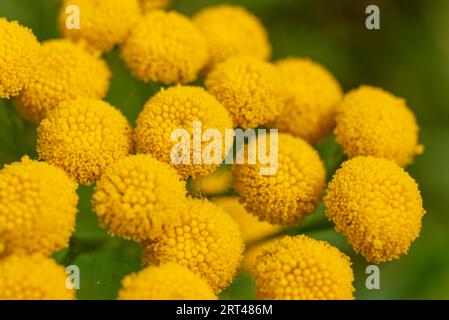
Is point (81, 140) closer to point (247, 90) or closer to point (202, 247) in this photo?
point (202, 247)

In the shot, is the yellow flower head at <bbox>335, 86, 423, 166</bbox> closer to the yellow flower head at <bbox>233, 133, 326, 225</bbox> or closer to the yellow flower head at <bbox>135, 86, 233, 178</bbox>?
the yellow flower head at <bbox>233, 133, 326, 225</bbox>

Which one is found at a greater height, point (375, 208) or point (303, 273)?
point (375, 208)

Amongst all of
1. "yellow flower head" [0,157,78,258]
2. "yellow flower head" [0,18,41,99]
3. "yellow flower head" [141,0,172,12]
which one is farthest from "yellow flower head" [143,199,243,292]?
"yellow flower head" [141,0,172,12]

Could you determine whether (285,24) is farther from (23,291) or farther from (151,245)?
(23,291)

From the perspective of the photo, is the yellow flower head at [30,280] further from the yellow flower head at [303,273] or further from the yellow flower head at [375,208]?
the yellow flower head at [375,208]

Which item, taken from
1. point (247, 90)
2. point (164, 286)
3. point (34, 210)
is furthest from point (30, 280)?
point (247, 90)
